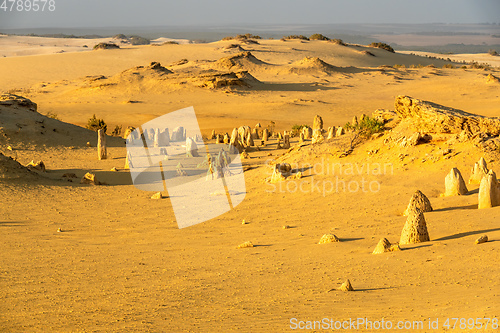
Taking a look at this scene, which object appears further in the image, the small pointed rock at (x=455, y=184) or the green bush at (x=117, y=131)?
the green bush at (x=117, y=131)

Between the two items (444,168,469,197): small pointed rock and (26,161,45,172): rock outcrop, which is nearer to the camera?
(444,168,469,197): small pointed rock

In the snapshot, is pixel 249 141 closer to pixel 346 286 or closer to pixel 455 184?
pixel 455 184

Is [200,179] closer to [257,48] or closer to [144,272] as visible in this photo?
[144,272]

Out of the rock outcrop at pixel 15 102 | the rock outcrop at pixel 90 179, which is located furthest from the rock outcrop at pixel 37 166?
the rock outcrop at pixel 15 102

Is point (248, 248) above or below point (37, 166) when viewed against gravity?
above

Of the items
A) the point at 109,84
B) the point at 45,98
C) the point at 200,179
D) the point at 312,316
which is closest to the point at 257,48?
the point at 109,84

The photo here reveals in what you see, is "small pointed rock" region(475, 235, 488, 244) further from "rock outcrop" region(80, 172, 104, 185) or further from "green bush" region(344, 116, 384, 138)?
"rock outcrop" region(80, 172, 104, 185)

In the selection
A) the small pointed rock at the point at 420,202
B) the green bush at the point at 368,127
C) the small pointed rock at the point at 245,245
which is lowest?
the small pointed rock at the point at 245,245

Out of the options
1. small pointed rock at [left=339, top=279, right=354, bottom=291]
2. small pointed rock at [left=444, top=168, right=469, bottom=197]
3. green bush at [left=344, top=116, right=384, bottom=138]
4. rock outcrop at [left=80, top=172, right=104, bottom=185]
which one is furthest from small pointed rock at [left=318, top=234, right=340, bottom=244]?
rock outcrop at [left=80, top=172, right=104, bottom=185]

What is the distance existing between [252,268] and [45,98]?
29.5m

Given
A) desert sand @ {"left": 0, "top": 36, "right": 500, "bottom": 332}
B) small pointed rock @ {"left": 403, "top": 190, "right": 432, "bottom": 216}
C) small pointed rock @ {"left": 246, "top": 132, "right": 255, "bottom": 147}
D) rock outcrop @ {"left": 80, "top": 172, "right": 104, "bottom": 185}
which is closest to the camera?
desert sand @ {"left": 0, "top": 36, "right": 500, "bottom": 332}

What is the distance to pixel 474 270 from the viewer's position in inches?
231

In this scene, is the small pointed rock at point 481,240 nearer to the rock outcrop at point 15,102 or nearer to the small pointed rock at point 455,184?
the small pointed rock at point 455,184

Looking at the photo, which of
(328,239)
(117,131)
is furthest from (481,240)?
(117,131)
